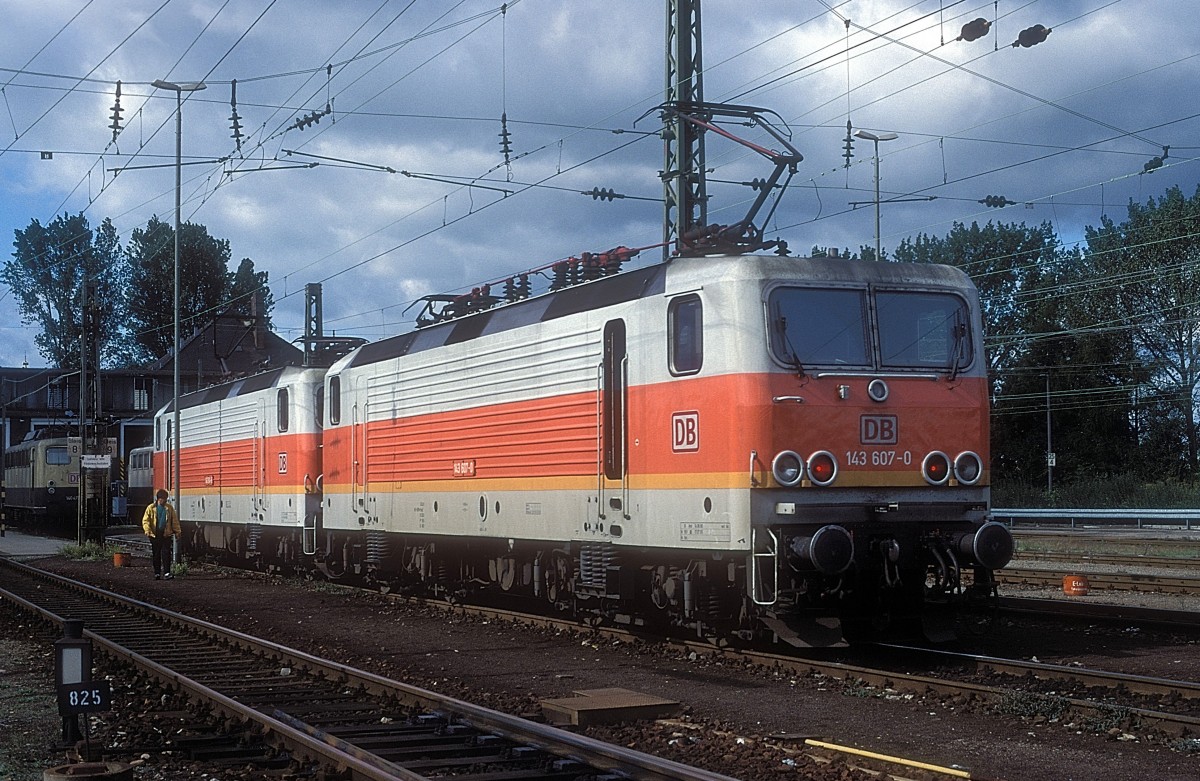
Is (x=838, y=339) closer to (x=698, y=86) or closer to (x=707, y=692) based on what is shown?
(x=707, y=692)

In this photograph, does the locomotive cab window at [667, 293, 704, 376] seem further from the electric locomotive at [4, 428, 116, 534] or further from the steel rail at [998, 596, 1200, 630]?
the electric locomotive at [4, 428, 116, 534]

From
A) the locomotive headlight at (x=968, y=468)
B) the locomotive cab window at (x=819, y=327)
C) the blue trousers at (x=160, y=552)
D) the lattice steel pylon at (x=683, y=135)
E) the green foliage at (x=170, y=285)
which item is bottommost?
the blue trousers at (x=160, y=552)

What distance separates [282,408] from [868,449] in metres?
15.3

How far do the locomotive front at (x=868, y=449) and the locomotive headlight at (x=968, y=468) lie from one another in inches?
0.5

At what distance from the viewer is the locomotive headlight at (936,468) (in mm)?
12336

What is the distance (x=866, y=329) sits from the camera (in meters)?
12.5

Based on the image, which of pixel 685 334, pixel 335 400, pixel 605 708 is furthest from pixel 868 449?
pixel 335 400

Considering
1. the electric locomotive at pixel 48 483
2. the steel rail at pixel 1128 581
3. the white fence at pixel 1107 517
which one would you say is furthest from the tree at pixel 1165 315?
the electric locomotive at pixel 48 483

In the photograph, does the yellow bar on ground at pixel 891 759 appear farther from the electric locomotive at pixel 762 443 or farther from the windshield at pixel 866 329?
the windshield at pixel 866 329

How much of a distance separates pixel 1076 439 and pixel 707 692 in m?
49.9

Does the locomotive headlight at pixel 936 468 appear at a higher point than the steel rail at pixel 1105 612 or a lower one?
higher

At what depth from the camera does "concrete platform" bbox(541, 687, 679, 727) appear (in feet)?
30.9

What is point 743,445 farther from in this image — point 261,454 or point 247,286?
point 247,286

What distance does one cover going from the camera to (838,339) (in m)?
12.4
